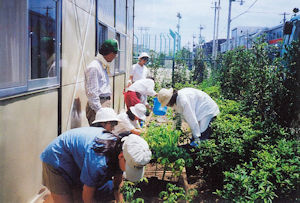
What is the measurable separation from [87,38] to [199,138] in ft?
8.28

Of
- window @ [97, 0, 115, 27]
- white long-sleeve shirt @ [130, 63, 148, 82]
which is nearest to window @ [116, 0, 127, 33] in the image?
window @ [97, 0, 115, 27]

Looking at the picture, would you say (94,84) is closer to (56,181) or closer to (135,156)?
(56,181)

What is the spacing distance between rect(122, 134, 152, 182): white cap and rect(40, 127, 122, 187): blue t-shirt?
0.23 m

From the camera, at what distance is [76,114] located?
4.46m

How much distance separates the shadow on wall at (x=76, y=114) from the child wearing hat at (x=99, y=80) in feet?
0.73

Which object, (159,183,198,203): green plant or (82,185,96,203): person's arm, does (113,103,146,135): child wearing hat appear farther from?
(82,185,96,203): person's arm

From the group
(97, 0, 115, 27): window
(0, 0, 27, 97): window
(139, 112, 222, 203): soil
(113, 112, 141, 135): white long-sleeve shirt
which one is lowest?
(139, 112, 222, 203): soil

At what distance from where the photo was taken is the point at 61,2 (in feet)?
11.9

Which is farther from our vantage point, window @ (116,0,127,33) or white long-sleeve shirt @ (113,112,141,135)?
window @ (116,0,127,33)

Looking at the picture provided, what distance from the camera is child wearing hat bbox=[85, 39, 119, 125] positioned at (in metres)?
4.09

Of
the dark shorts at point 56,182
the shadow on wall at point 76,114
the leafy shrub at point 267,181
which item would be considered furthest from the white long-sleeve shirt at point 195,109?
the dark shorts at point 56,182

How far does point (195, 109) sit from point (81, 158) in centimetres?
241

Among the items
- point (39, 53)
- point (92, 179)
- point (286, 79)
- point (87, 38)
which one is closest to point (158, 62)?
point (87, 38)

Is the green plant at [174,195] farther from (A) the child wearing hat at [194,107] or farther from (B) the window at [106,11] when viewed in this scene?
(B) the window at [106,11]
